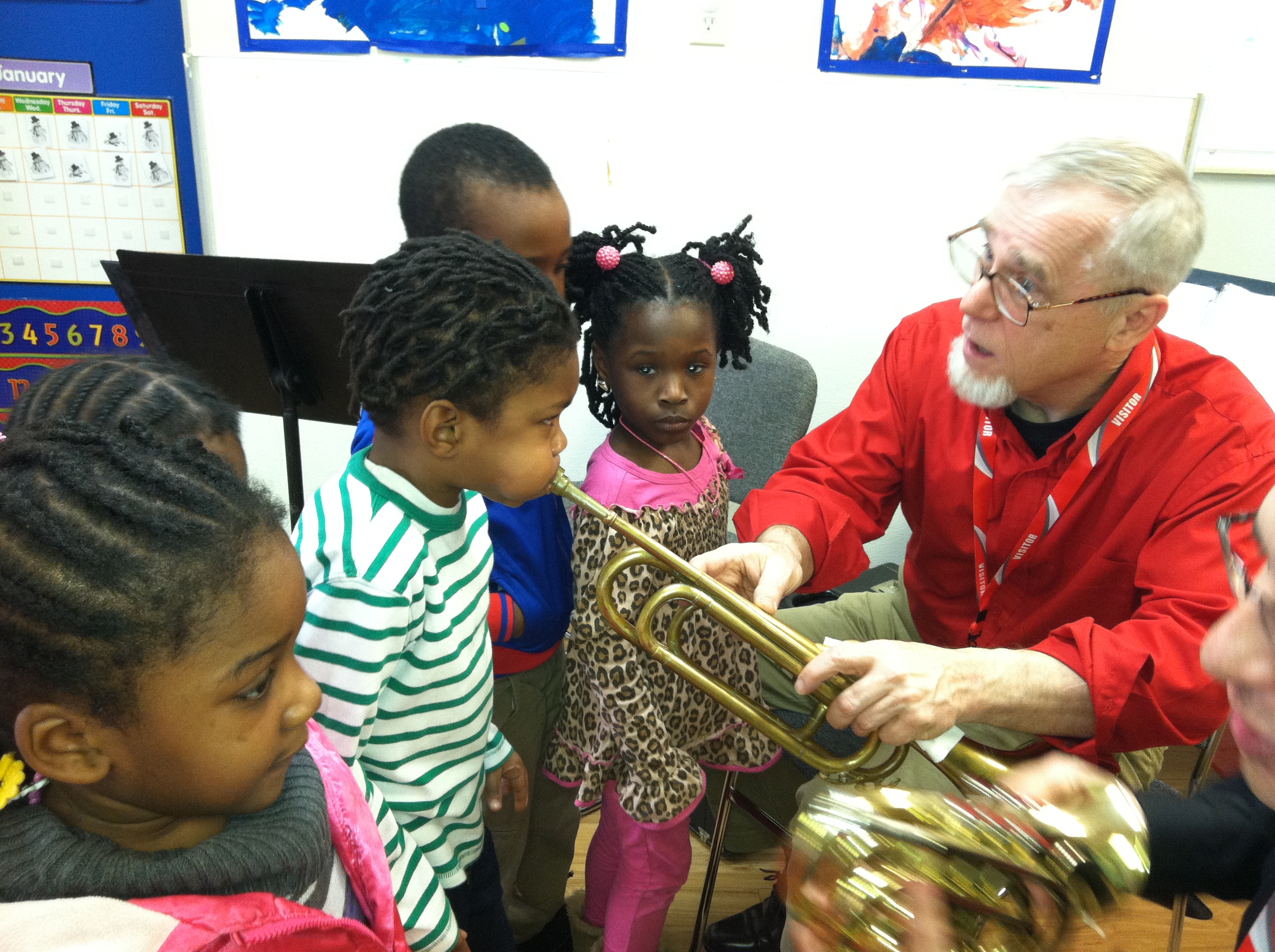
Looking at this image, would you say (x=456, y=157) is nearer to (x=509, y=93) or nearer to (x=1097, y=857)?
(x=509, y=93)

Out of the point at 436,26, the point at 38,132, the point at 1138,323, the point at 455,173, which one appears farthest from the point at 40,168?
the point at 1138,323

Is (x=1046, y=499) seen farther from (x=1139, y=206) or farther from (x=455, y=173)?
(x=455, y=173)

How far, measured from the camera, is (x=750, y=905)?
2.16m

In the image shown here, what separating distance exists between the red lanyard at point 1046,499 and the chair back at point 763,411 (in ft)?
2.16

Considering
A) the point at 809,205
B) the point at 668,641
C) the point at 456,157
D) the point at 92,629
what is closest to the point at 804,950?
the point at 668,641

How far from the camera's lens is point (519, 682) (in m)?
1.58

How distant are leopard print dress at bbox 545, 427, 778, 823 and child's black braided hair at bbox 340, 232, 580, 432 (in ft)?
1.48

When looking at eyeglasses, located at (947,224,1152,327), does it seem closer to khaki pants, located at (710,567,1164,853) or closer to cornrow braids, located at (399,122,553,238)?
khaki pants, located at (710,567,1164,853)

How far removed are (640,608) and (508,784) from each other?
36cm

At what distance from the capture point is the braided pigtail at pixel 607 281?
166cm

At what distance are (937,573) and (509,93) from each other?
1.83 meters

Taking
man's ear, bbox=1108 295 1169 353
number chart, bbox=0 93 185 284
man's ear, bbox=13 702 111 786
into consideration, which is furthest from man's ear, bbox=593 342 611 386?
number chart, bbox=0 93 185 284

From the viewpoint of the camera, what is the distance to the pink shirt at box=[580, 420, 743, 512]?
1568 mm

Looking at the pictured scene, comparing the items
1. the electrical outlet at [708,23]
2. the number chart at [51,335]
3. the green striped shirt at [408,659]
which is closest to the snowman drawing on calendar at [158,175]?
the number chart at [51,335]
